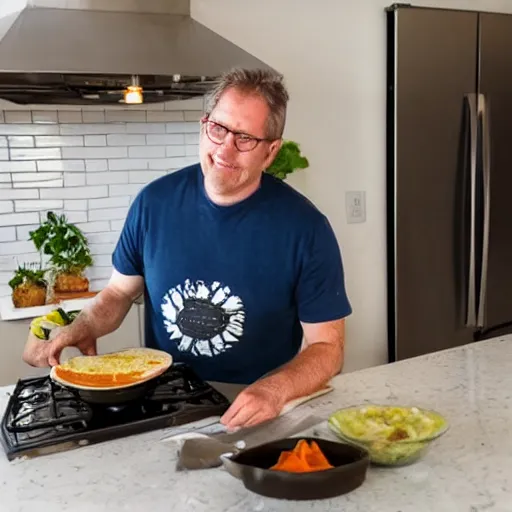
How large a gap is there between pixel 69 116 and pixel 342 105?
1092 mm

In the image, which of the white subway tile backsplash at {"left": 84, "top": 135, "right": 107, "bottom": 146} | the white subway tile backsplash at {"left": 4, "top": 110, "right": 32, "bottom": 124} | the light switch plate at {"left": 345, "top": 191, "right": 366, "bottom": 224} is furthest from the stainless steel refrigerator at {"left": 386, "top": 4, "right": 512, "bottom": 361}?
the white subway tile backsplash at {"left": 4, "top": 110, "right": 32, "bottom": 124}

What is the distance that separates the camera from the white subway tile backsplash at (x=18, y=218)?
2889 mm

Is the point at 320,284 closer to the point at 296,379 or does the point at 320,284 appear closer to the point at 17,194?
the point at 296,379

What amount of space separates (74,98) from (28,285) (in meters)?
0.69

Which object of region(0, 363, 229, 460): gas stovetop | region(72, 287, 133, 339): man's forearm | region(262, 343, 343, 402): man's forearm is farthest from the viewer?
region(72, 287, 133, 339): man's forearm

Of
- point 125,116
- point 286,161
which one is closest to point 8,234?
point 125,116

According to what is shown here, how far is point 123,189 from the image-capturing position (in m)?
3.05

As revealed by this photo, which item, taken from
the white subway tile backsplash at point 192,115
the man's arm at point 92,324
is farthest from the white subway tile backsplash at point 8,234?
the man's arm at point 92,324

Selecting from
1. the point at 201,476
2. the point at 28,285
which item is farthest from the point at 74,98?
the point at 201,476

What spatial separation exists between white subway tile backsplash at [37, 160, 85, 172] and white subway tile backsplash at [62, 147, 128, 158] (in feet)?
0.08

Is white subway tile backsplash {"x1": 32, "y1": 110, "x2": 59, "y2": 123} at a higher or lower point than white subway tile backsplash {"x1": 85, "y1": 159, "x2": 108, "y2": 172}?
higher

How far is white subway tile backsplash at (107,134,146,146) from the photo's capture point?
3.00 metres

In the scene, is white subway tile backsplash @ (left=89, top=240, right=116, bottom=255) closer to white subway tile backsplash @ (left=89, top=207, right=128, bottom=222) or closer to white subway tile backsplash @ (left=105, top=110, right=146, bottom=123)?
white subway tile backsplash @ (left=89, top=207, right=128, bottom=222)

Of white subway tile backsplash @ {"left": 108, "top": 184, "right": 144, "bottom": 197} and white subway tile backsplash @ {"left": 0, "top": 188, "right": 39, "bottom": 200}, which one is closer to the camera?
white subway tile backsplash @ {"left": 0, "top": 188, "right": 39, "bottom": 200}
